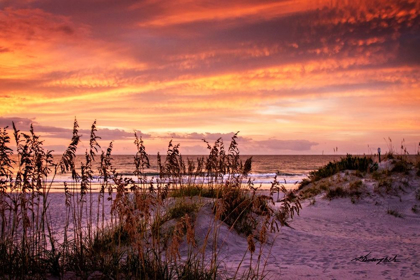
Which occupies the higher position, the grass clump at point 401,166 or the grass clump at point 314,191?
the grass clump at point 401,166

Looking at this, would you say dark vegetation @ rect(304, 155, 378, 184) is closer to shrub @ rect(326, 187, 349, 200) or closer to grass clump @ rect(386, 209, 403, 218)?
shrub @ rect(326, 187, 349, 200)

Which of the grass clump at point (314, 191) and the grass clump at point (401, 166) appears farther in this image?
the grass clump at point (401, 166)

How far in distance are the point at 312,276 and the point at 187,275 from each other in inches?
121

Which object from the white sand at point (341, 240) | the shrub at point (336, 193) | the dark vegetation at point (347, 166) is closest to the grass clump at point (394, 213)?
the white sand at point (341, 240)

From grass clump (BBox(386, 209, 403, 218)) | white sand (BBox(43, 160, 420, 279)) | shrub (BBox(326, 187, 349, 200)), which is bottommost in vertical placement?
white sand (BBox(43, 160, 420, 279))

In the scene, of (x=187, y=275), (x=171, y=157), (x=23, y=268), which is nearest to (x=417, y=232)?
(x=171, y=157)

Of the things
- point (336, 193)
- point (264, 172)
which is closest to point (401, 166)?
point (336, 193)

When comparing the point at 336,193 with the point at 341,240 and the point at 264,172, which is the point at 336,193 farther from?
the point at 264,172

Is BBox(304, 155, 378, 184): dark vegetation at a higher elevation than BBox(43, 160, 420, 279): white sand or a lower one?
higher

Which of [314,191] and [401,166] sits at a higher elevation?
[401,166]

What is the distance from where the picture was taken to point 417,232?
39.8 ft

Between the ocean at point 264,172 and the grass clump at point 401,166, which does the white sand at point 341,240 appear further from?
the ocean at point 264,172

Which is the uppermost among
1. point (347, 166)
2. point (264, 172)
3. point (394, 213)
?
point (347, 166)

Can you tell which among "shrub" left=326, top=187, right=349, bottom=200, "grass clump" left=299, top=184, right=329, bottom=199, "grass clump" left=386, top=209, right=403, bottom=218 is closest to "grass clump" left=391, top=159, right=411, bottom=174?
"shrub" left=326, top=187, right=349, bottom=200
